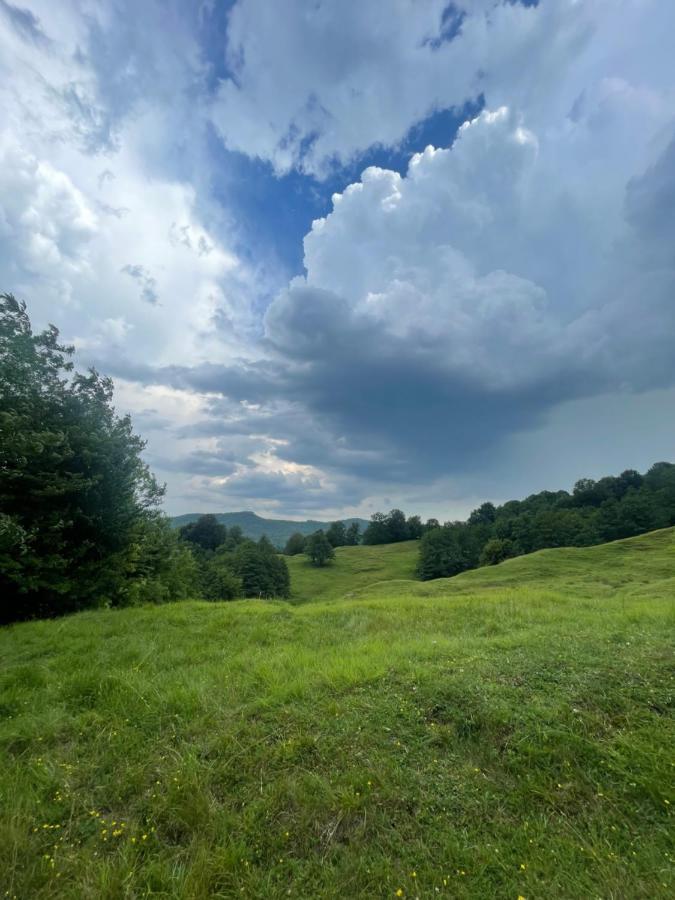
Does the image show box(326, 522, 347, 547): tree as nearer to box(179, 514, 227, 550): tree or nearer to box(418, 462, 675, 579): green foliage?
box(179, 514, 227, 550): tree

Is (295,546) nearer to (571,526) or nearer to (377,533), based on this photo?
(377,533)

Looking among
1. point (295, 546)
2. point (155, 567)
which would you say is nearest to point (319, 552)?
point (295, 546)

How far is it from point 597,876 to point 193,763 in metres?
3.58

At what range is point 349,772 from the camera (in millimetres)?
3871

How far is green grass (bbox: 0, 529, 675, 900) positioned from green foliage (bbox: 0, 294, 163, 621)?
7.20 metres

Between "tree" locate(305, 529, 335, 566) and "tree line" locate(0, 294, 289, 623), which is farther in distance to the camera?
"tree" locate(305, 529, 335, 566)

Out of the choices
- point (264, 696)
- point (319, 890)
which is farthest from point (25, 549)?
point (319, 890)

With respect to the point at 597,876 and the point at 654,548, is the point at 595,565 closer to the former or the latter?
the point at 654,548

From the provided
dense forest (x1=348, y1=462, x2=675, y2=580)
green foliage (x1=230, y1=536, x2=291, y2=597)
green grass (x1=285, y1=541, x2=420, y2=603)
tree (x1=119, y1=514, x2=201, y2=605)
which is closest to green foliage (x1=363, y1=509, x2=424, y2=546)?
green grass (x1=285, y1=541, x2=420, y2=603)

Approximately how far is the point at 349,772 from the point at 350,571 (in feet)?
273

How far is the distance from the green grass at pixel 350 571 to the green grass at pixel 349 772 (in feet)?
191

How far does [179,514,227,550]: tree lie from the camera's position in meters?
85.9

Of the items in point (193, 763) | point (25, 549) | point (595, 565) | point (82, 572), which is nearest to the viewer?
point (193, 763)

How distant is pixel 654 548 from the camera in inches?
1719
